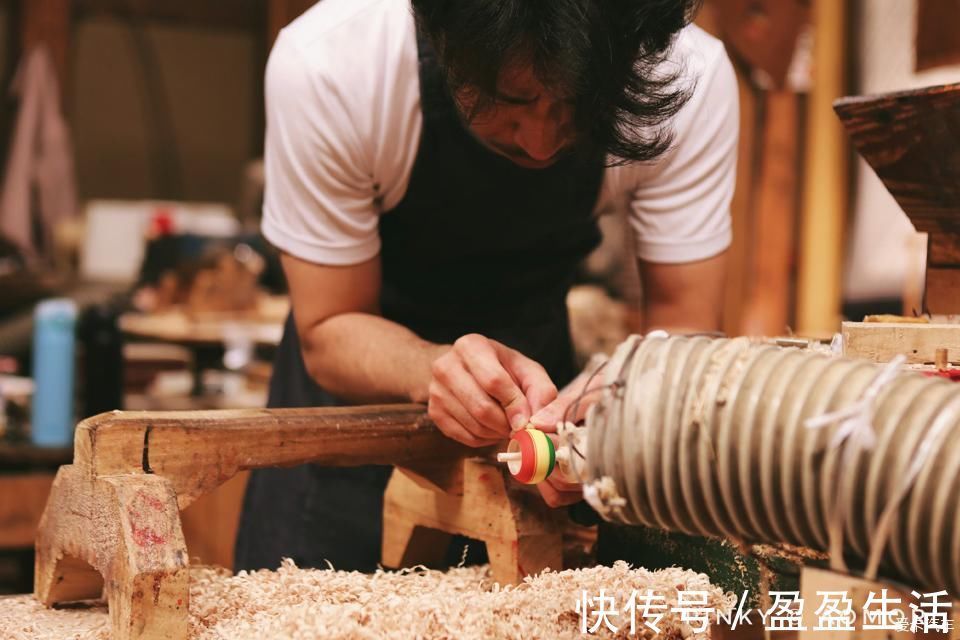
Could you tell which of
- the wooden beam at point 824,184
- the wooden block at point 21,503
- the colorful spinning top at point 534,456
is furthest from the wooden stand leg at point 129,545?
the wooden beam at point 824,184

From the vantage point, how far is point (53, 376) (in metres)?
3.14

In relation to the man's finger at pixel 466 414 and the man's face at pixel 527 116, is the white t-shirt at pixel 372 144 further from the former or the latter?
the man's finger at pixel 466 414

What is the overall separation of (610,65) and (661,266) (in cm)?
72

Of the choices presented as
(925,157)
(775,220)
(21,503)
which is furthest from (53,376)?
(775,220)

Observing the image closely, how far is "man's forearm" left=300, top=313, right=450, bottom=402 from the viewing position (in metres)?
1.60

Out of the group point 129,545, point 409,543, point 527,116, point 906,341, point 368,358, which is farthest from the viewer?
point 368,358

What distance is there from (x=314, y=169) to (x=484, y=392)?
0.53 metres

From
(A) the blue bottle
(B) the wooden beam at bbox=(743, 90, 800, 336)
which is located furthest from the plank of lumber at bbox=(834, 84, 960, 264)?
(B) the wooden beam at bbox=(743, 90, 800, 336)

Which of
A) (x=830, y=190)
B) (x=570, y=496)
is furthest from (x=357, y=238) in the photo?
(x=830, y=190)

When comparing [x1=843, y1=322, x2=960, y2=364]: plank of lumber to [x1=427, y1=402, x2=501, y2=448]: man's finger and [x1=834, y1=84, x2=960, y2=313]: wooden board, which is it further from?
[x1=427, y1=402, x2=501, y2=448]: man's finger

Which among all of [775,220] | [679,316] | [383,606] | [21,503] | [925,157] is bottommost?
[21,503]

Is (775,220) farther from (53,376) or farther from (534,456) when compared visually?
(534,456)

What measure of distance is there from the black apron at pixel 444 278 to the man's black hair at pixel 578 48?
348 mm

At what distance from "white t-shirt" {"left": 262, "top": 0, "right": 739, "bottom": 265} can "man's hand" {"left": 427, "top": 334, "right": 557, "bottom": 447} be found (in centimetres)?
41
